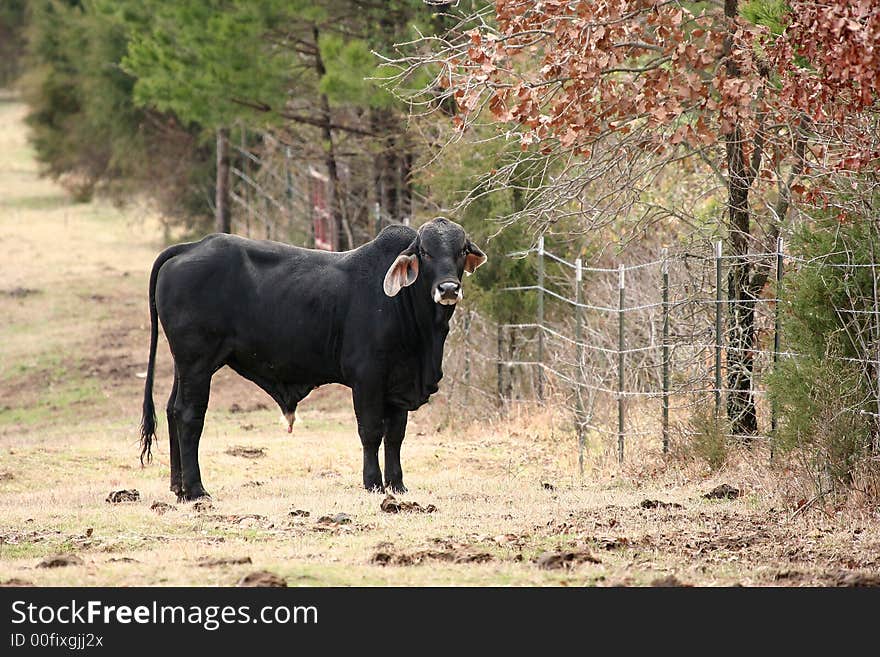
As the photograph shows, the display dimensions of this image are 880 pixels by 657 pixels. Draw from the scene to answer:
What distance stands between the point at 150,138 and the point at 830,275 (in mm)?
28279

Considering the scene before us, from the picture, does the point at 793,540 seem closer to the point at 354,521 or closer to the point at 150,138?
the point at 354,521

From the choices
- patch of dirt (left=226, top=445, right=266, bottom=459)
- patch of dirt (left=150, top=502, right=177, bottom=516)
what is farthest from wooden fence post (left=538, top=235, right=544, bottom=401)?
patch of dirt (left=150, top=502, right=177, bottom=516)

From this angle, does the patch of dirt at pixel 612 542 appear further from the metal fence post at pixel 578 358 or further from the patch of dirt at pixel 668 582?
the metal fence post at pixel 578 358

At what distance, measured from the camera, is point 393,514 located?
9.96 metres

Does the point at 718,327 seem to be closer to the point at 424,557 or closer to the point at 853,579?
the point at 853,579

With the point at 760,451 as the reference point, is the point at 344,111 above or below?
above

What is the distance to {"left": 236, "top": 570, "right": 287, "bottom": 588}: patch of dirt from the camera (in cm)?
734

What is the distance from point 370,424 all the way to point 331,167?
44.3 ft

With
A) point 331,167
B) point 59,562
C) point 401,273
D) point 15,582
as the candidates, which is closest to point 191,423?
point 401,273

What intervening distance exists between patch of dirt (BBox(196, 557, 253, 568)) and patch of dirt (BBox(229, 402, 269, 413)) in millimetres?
12001

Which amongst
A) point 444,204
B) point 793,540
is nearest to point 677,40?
point 793,540

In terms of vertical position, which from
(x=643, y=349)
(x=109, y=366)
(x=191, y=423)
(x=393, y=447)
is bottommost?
(x=109, y=366)

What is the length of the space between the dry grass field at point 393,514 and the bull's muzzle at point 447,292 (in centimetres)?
151
